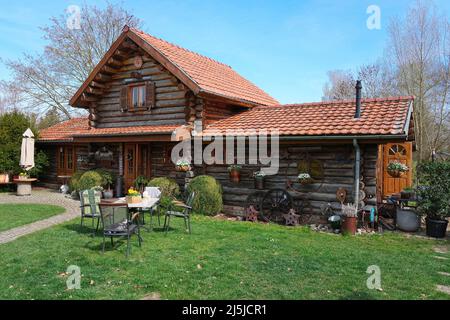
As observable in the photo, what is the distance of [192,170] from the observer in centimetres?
1183

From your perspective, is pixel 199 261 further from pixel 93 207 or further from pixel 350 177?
pixel 350 177

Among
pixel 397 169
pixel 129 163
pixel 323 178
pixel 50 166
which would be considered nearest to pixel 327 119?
pixel 323 178

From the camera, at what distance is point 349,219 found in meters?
8.44

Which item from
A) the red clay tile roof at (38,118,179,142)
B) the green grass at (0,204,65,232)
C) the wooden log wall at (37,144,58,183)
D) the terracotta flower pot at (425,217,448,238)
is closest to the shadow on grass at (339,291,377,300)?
the terracotta flower pot at (425,217,448,238)

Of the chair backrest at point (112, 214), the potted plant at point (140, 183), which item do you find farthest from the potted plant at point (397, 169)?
the potted plant at point (140, 183)

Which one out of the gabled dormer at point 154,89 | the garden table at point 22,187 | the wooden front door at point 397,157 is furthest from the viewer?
the garden table at point 22,187

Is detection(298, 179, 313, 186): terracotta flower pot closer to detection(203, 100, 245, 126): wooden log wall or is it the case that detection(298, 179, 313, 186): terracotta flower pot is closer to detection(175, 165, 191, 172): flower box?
detection(175, 165, 191, 172): flower box

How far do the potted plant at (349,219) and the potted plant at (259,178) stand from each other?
273 cm

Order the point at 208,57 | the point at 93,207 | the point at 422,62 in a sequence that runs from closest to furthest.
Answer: the point at 93,207 → the point at 208,57 → the point at 422,62

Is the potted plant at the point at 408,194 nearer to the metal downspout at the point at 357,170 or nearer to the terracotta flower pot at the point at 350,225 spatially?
the metal downspout at the point at 357,170

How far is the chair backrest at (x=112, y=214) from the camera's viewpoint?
6.42 m

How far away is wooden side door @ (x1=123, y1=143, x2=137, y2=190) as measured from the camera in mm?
14125
